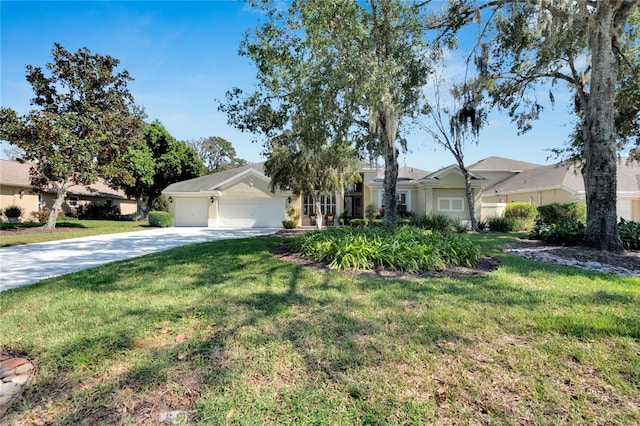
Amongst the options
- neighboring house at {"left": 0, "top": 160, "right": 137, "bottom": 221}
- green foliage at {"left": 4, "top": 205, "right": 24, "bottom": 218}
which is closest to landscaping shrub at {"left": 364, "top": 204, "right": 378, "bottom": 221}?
neighboring house at {"left": 0, "top": 160, "right": 137, "bottom": 221}

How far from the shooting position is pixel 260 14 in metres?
7.96

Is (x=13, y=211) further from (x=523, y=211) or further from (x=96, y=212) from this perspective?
(x=523, y=211)

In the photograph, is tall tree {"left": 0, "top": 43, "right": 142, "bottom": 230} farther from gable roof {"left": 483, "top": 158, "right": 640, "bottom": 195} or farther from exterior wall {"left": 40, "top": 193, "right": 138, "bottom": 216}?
gable roof {"left": 483, "top": 158, "right": 640, "bottom": 195}

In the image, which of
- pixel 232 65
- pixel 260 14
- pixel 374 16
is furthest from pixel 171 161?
pixel 374 16

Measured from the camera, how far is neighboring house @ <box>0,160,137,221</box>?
884 inches

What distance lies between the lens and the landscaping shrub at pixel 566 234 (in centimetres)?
944

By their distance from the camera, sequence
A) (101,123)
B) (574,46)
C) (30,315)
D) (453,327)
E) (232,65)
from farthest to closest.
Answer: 1. (101,123)
2. (574,46)
3. (232,65)
4. (30,315)
5. (453,327)

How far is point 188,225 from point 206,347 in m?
20.8

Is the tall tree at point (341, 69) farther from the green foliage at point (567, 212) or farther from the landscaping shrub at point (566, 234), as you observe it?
the green foliage at point (567, 212)

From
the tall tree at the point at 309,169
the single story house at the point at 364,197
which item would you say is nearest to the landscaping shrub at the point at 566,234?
the tall tree at the point at 309,169

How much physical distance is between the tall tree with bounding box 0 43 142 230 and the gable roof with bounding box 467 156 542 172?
2813 cm

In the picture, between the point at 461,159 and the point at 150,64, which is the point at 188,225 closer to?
the point at 150,64

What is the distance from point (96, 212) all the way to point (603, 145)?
→ 3476cm

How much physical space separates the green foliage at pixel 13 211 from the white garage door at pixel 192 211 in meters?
11.2
